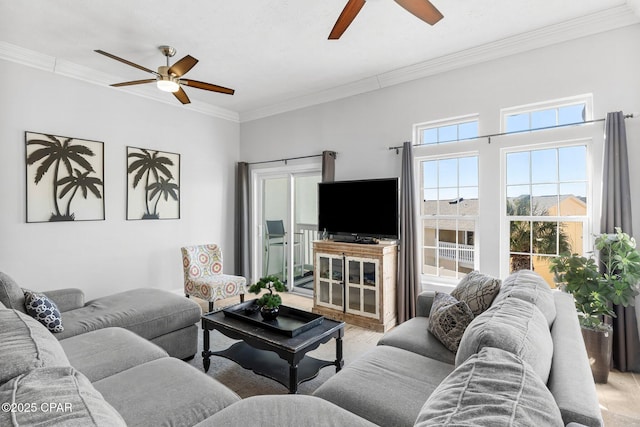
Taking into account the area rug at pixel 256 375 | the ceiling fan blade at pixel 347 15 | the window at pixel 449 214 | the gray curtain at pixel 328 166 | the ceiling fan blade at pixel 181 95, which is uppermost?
the ceiling fan blade at pixel 347 15

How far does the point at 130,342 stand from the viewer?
2084mm

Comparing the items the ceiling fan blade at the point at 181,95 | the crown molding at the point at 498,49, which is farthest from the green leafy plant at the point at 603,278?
the ceiling fan blade at the point at 181,95

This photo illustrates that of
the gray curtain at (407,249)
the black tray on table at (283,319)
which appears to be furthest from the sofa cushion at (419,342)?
the gray curtain at (407,249)

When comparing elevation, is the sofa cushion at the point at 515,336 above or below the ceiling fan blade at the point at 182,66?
below

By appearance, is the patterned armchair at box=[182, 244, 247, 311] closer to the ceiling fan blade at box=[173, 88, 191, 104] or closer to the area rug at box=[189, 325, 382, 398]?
the area rug at box=[189, 325, 382, 398]

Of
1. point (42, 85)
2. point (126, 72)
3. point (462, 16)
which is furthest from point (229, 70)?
point (462, 16)

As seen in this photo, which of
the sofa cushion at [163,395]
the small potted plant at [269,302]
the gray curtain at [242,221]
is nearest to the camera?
the sofa cushion at [163,395]

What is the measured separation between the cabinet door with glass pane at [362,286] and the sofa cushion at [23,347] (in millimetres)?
2783

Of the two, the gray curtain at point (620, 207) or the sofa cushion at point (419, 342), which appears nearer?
the sofa cushion at point (419, 342)

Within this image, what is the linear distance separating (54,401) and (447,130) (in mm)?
3836

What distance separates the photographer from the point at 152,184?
14.4ft

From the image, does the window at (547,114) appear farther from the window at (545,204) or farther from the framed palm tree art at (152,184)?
the framed palm tree art at (152,184)

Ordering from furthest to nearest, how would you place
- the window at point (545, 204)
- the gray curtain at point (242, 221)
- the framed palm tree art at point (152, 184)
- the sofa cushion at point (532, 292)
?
1. the gray curtain at point (242, 221)
2. the framed palm tree art at point (152, 184)
3. the window at point (545, 204)
4. the sofa cushion at point (532, 292)

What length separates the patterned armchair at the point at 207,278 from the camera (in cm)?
389
